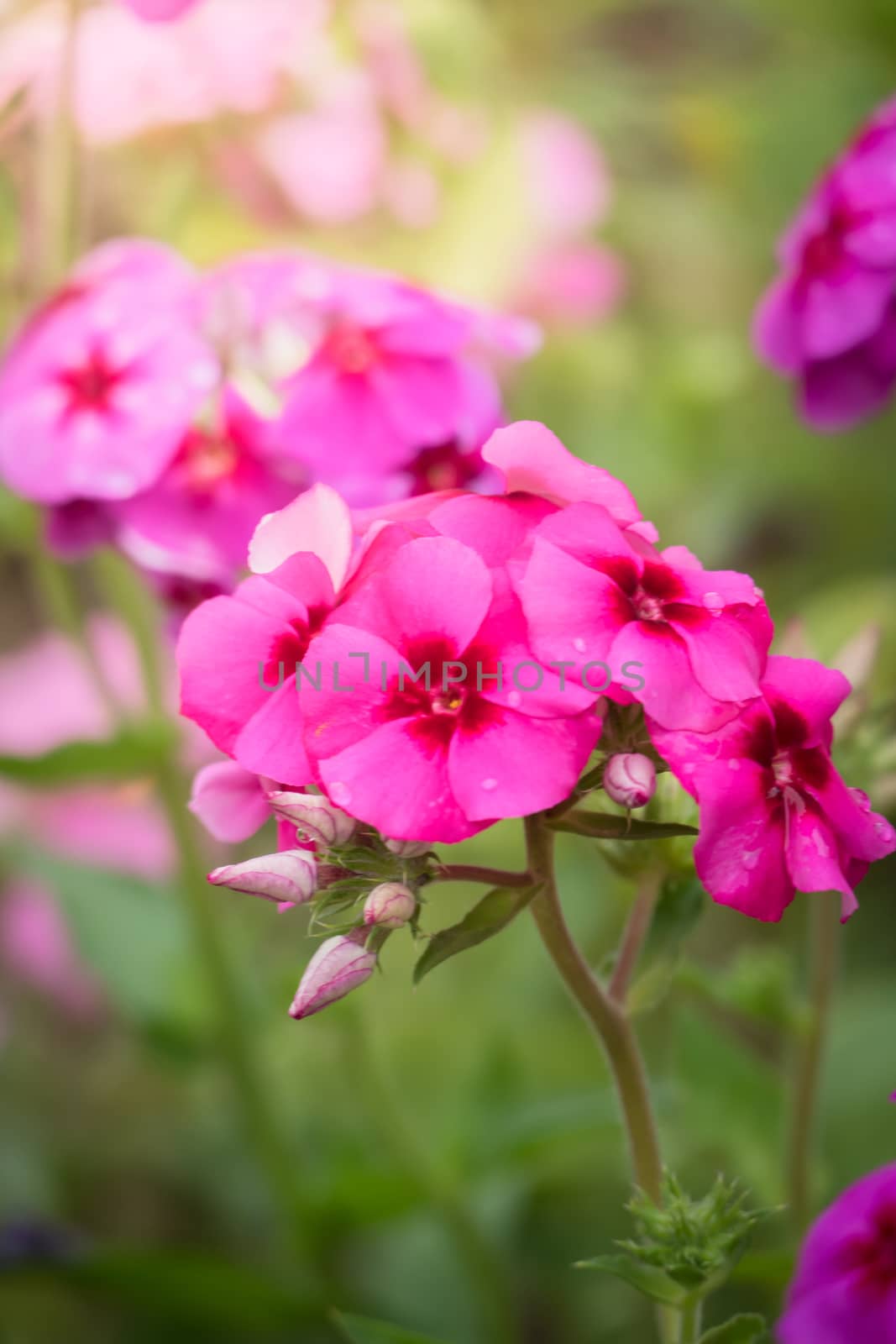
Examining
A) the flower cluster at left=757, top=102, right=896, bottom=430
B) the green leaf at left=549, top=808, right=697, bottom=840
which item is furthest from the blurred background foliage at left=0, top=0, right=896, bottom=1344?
the flower cluster at left=757, top=102, right=896, bottom=430

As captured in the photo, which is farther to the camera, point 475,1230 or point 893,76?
point 893,76

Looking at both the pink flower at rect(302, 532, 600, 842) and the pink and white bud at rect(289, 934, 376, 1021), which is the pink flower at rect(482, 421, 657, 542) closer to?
the pink flower at rect(302, 532, 600, 842)

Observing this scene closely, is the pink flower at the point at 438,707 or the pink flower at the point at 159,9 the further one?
the pink flower at the point at 159,9

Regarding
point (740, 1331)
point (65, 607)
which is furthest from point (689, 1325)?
point (65, 607)

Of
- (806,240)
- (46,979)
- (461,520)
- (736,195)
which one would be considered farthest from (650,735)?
(736,195)

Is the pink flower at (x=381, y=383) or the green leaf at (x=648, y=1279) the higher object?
the pink flower at (x=381, y=383)

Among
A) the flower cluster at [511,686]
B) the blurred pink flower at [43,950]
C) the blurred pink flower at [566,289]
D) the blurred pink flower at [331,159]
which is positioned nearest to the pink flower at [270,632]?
the flower cluster at [511,686]

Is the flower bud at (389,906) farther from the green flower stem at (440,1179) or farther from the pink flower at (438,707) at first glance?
the green flower stem at (440,1179)

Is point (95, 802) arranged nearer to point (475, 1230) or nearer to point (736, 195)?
point (475, 1230)
